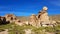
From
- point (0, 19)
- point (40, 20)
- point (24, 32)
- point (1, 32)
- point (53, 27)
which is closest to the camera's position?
point (1, 32)

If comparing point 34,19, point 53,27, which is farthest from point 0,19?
point 53,27

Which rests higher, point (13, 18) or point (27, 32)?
point (13, 18)

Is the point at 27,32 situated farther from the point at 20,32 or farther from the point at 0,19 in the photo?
the point at 0,19

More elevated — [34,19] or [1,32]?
[34,19]

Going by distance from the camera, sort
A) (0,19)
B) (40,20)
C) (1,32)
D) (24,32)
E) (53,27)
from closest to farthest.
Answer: (1,32) → (24,32) → (53,27) → (0,19) → (40,20)

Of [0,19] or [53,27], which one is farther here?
[0,19]

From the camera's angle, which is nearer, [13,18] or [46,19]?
[46,19]

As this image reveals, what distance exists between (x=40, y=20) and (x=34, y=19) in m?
3.51

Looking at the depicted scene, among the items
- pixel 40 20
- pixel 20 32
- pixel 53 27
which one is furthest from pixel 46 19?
pixel 20 32

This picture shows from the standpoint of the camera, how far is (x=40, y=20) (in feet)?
230

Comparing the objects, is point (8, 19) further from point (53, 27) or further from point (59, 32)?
point (59, 32)

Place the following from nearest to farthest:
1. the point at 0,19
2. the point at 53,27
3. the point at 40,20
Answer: the point at 53,27, the point at 0,19, the point at 40,20

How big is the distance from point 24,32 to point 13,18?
2294 cm

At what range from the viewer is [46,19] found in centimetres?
6806
